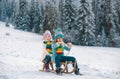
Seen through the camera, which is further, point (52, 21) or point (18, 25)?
point (18, 25)

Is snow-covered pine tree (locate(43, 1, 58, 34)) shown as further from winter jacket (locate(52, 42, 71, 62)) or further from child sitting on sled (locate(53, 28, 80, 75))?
winter jacket (locate(52, 42, 71, 62))

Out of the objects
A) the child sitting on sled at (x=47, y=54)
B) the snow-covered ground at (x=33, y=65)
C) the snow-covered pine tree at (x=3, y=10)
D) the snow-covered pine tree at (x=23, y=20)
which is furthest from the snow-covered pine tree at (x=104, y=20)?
the snow-covered pine tree at (x=3, y=10)

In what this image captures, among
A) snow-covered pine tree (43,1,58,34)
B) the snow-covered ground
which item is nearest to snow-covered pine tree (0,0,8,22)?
snow-covered pine tree (43,1,58,34)

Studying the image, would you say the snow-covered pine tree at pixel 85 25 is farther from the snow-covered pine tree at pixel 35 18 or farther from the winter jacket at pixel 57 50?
the winter jacket at pixel 57 50

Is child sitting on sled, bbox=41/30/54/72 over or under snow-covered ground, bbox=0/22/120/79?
over

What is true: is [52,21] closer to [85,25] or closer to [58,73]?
[85,25]

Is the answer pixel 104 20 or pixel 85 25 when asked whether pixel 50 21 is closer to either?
pixel 104 20

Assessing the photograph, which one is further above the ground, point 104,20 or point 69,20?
point 69,20

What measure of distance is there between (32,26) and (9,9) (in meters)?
79.4

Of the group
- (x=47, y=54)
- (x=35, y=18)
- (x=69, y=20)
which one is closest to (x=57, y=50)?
(x=47, y=54)

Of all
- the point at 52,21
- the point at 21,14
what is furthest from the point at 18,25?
the point at 52,21

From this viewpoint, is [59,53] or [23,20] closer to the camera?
[59,53]

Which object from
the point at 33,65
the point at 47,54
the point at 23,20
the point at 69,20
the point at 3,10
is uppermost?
the point at 47,54

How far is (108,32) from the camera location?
6112cm
